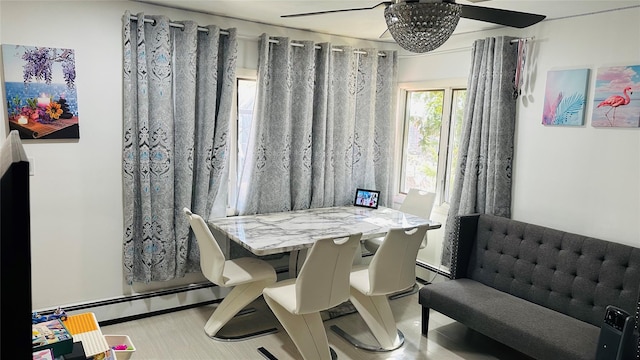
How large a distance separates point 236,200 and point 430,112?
210 cm

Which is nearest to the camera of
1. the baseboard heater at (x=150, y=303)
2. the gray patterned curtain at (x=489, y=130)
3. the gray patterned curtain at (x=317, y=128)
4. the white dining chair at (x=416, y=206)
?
the baseboard heater at (x=150, y=303)

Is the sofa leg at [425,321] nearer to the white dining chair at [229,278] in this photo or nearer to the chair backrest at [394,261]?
the chair backrest at [394,261]

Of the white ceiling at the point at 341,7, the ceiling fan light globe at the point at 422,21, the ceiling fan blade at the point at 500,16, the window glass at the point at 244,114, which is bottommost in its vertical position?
the window glass at the point at 244,114

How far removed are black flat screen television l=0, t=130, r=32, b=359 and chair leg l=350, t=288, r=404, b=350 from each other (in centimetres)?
293

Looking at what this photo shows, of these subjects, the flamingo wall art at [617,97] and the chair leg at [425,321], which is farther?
the chair leg at [425,321]

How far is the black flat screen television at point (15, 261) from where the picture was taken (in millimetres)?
501

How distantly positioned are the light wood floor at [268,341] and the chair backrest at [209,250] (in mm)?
483

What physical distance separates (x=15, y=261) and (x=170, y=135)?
2.97m

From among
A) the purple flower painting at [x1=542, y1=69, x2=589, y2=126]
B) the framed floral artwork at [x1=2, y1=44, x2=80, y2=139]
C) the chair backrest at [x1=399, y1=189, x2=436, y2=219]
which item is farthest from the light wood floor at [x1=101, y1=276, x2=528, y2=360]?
the purple flower painting at [x1=542, y1=69, x2=589, y2=126]

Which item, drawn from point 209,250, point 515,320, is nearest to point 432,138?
point 515,320

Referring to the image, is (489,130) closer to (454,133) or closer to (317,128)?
(454,133)

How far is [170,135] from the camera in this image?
11.0 feet

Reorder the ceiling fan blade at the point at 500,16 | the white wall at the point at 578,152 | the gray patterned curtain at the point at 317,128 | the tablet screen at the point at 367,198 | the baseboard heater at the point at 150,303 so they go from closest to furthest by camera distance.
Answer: the ceiling fan blade at the point at 500,16
the white wall at the point at 578,152
the baseboard heater at the point at 150,303
the gray patterned curtain at the point at 317,128
the tablet screen at the point at 367,198

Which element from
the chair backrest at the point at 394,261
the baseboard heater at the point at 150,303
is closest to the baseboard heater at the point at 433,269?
the chair backrest at the point at 394,261
